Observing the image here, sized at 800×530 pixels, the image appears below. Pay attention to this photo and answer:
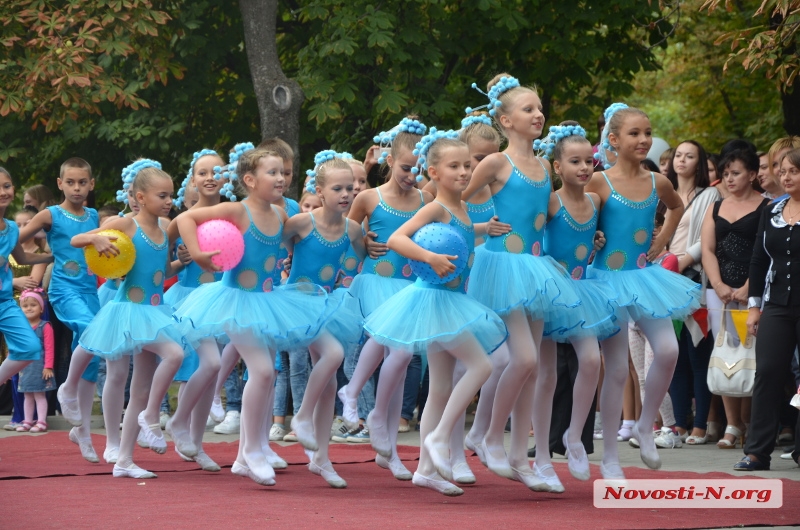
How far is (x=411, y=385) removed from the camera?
10383mm

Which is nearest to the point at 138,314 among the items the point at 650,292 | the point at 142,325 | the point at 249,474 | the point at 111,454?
the point at 142,325

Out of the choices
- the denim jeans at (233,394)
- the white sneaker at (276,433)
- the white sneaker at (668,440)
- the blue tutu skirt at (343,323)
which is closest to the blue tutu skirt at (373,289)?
the blue tutu skirt at (343,323)

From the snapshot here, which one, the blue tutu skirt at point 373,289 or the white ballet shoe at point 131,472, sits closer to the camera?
the white ballet shoe at point 131,472

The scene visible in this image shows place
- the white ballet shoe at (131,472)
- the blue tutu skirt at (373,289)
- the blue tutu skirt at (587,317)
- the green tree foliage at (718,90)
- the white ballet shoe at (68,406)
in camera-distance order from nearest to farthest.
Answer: the blue tutu skirt at (587,317)
the white ballet shoe at (131,472)
the blue tutu skirt at (373,289)
the white ballet shoe at (68,406)
the green tree foliage at (718,90)

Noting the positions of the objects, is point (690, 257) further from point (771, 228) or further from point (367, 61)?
point (367, 61)

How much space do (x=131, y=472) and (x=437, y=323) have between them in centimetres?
237

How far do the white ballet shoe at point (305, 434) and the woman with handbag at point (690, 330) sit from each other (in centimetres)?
356

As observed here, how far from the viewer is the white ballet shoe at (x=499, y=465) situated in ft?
22.4

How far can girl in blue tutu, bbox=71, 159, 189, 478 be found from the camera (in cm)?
765

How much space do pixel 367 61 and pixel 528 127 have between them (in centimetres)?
654

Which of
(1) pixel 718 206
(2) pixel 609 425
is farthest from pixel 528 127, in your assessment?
(1) pixel 718 206

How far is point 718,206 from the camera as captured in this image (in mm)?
A: 9492

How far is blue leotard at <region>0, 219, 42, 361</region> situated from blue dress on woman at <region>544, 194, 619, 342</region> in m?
3.98

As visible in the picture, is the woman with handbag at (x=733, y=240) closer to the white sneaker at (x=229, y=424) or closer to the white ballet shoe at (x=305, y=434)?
the white ballet shoe at (x=305, y=434)
